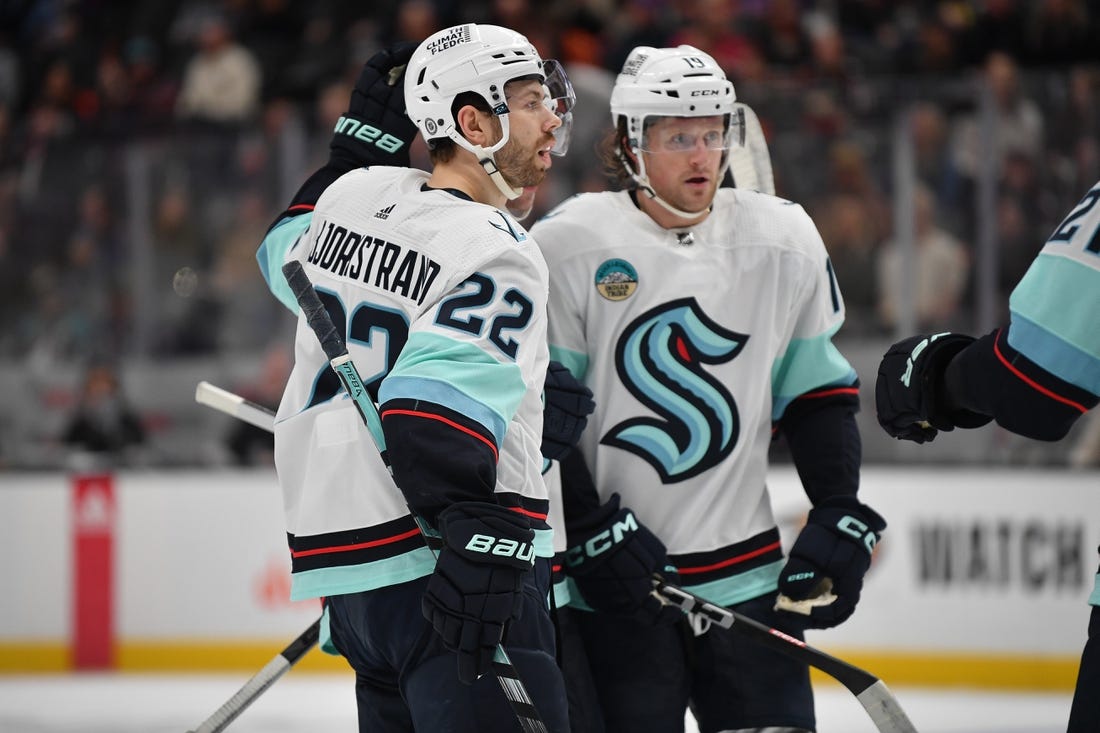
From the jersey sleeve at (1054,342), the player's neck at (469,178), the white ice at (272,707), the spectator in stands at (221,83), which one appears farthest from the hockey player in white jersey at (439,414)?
the spectator in stands at (221,83)

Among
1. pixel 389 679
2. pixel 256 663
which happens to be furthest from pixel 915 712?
pixel 389 679

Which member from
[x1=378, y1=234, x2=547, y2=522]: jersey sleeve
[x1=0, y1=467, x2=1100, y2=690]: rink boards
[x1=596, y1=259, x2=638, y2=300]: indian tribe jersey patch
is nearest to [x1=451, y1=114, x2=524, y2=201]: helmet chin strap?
[x1=378, y1=234, x2=547, y2=522]: jersey sleeve

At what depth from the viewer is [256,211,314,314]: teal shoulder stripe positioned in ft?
7.49

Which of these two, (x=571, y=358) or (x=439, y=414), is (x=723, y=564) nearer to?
(x=571, y=358)

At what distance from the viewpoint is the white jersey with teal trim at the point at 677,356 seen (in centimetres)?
254

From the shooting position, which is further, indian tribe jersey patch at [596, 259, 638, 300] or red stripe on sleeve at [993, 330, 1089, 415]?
indian tribe jersey patch at [596, 259, 638, 300]

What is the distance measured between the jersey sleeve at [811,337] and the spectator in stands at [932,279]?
2816mm

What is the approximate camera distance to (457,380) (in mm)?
1848

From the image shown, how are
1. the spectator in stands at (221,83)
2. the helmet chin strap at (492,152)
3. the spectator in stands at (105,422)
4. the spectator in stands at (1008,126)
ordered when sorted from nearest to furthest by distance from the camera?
the helmet chin strap at (492,152) → the spectator in stands at (1008,126) → the spectator in stands at (105,422) → the spectator in stands at (221,83)

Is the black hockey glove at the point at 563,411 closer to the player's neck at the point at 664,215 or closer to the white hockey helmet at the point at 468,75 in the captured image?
the white hockey helmet at the point at 468,75

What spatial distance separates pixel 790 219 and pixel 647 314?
305 millimetres

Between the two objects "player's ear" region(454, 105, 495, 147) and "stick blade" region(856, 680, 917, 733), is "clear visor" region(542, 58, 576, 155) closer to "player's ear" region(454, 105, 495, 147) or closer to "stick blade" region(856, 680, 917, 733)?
"player's ear" region(454, 105, 495, 147)

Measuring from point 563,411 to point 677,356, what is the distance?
0.36m

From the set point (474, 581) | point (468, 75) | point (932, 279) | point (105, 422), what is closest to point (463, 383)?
point (474, 581)
